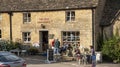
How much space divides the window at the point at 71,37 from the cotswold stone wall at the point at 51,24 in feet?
1.35

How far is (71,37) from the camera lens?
1483 inches

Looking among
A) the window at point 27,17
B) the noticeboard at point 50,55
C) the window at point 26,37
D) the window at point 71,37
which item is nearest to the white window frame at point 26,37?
the window at point 26,37

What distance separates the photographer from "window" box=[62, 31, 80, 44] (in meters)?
37.4

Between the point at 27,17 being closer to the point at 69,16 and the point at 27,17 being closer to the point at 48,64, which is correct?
the point at 69,16

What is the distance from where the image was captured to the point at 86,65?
31453 millimetres

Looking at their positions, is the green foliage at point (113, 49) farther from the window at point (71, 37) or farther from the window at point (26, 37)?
the window at point (26, 37)

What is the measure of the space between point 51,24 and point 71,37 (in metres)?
2.50

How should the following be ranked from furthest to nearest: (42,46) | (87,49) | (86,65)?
(42,46), (87,49), (86,65)

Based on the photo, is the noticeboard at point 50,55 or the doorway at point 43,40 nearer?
the noticeboard at point 50,55

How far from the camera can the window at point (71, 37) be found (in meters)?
37.4

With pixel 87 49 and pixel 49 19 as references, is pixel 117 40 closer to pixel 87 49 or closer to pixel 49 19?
pixel 87 49

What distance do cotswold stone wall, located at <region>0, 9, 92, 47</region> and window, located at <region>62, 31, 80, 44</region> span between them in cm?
41

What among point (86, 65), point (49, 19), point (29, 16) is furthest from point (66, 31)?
point (86, 65)

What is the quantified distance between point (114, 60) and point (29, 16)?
10848 millimetres
